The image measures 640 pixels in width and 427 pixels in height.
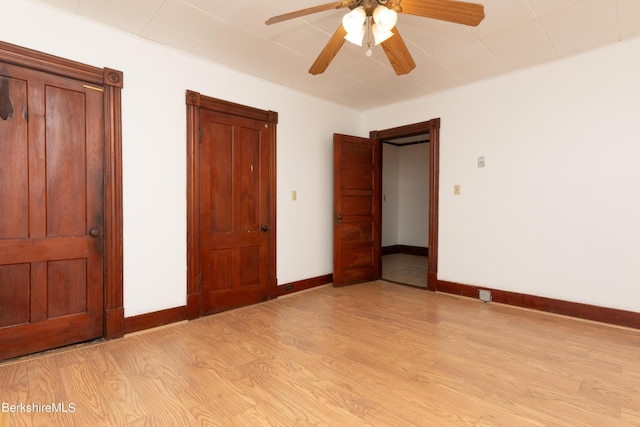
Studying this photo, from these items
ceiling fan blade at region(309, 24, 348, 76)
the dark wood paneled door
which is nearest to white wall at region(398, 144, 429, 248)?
ceiling fan blade at region(309, 24, 348, 76)

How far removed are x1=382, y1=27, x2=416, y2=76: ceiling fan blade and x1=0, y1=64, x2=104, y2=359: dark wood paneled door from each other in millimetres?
2324

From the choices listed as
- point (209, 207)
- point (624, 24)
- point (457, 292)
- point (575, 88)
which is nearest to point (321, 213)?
point (209, 207)

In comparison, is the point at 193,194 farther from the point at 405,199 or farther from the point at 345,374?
the point at 405,199

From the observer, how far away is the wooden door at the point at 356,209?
4387 millimetres

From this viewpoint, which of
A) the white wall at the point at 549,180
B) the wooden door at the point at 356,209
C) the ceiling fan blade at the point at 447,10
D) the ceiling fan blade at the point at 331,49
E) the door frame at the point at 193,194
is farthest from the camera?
the wooden door at the point at 356,209

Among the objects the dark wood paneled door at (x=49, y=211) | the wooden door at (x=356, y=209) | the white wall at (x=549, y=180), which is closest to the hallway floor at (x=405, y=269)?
the wooden door at (x=356, y=209)

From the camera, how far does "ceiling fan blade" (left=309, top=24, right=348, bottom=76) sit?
6.60 feet

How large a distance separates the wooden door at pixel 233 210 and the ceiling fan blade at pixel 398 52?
1860 millimetres

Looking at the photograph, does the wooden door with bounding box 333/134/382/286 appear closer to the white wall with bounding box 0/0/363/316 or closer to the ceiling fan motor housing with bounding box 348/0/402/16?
the white wall with bounding box 0/0/363/316

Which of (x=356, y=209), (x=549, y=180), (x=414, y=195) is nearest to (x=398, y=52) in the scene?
(x=549, y=180)

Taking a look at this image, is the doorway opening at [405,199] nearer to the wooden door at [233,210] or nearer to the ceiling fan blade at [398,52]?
the wooden door at [233,210]

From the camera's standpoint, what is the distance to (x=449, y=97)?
4.04 m

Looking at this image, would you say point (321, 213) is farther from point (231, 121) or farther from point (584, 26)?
point (584, 26)

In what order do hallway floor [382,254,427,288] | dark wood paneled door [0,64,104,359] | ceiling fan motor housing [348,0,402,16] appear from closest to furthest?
1. ceiling fan motor housing [348,0,402,16]
2. dark wood paneled door [0,64,104,359]
3. hallway floor [382,254,427,288]
